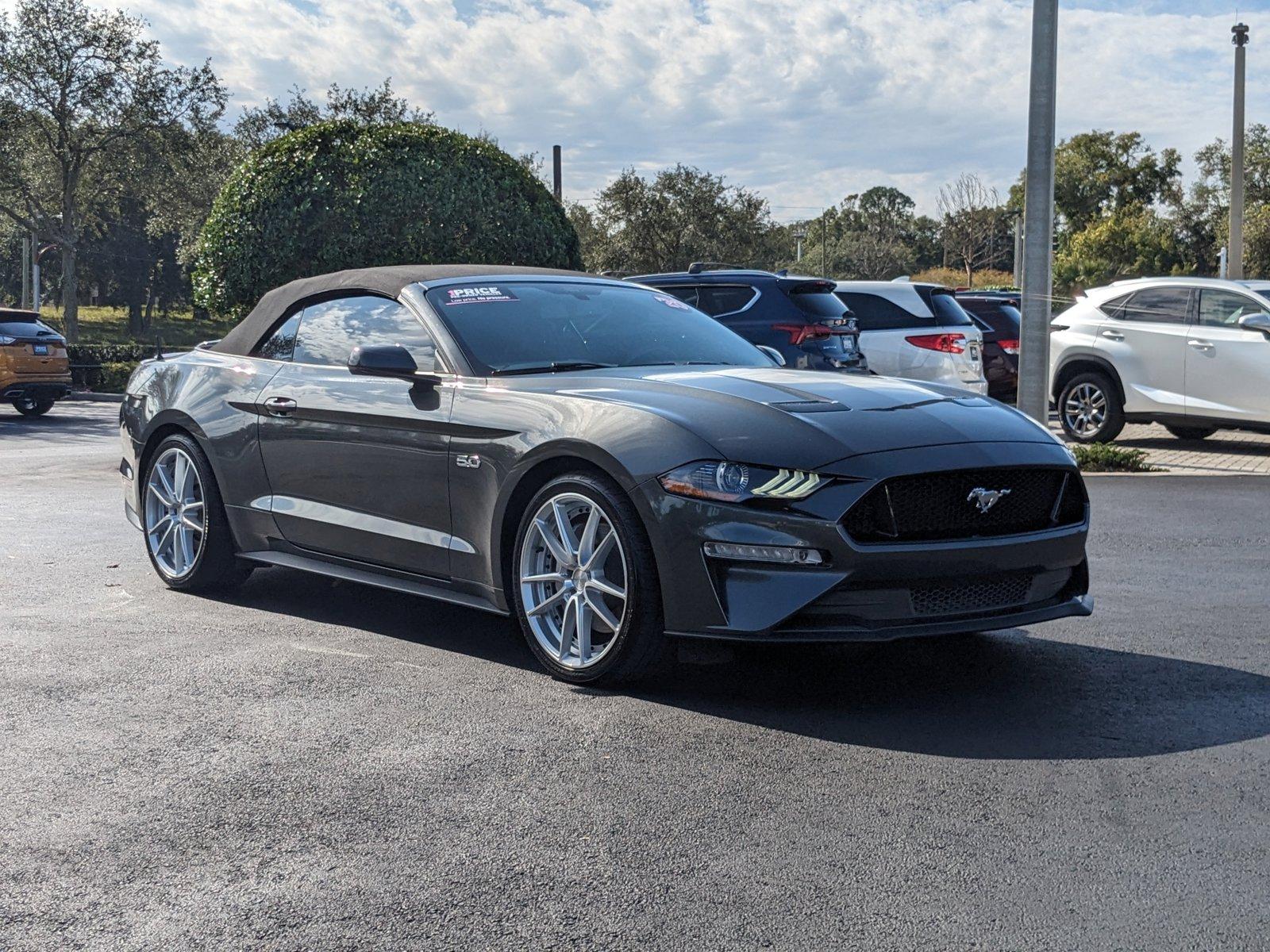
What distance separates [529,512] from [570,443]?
332mm

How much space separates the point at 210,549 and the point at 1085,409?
36.6ft

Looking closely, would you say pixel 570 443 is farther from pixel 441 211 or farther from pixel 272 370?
pixel 441 211

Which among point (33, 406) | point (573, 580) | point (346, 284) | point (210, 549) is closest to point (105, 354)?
point (33, 406)

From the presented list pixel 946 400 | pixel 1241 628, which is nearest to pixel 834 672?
pixel 946 400

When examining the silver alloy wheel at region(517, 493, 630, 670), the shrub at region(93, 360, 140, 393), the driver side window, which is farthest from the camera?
the shrub at region(93, 360, 140, 393)

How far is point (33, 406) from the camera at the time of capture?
76.2ft

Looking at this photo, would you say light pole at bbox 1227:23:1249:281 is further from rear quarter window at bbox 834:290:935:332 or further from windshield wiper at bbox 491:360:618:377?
windshield wiper at bbox 491:360:618:377

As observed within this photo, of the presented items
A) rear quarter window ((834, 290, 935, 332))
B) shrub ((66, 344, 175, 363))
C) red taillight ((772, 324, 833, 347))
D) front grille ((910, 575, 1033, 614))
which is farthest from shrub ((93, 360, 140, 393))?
front grille ((910, 575, 1033, 614))

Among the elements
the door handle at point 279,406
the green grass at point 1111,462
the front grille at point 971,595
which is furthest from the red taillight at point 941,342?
the front grille at point 971,595

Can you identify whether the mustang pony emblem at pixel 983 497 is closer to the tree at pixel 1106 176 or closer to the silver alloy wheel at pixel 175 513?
the silver alloy wheel at pixel 175 513

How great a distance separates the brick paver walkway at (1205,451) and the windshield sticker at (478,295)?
8.58 m

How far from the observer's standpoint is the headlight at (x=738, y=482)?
4.94m

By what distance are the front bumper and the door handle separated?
2192mm

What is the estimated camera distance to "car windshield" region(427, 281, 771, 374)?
6.18m
